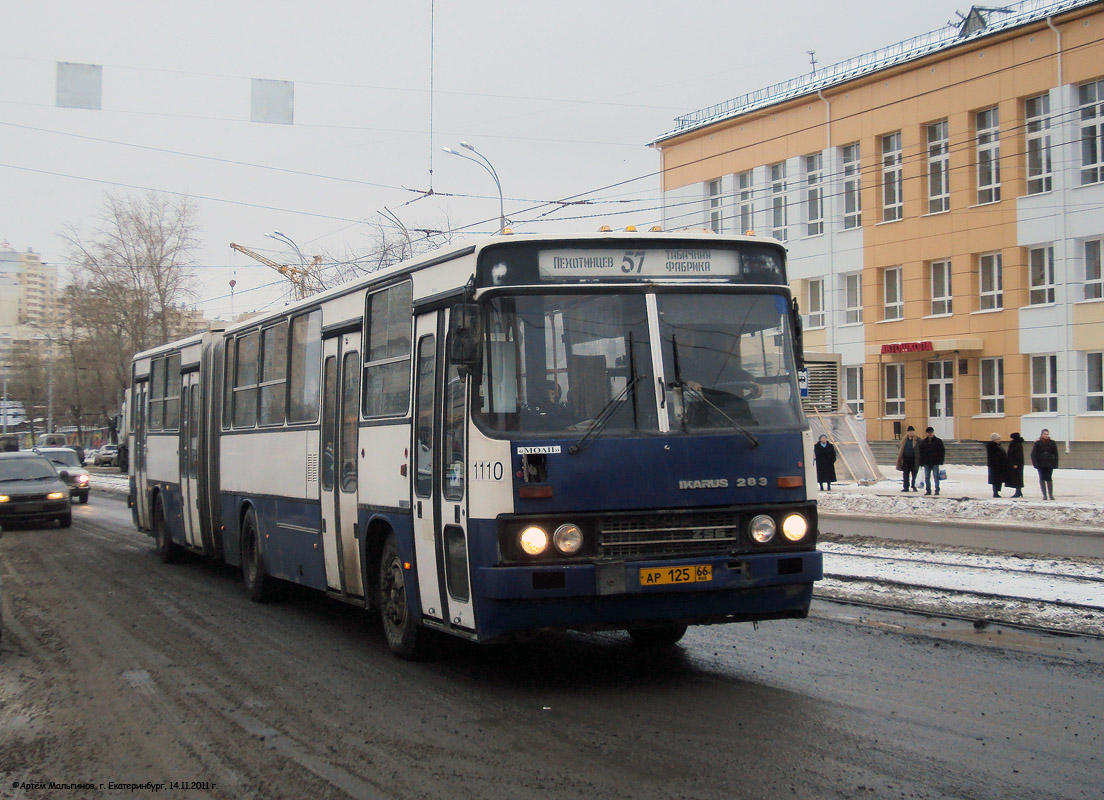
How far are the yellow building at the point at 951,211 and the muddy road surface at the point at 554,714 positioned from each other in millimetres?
32359

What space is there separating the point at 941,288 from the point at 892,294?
8.06 feet

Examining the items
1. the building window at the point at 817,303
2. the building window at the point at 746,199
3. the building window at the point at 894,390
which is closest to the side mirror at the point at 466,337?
the building window at the point at 894,390

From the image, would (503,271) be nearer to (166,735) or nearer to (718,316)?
(718,316)

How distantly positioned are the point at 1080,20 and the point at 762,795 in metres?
38.9

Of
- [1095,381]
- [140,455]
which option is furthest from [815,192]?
[140,455]

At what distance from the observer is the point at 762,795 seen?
5.23 metres

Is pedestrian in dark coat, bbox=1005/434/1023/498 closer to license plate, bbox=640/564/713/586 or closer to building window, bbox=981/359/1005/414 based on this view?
building window, bbox=981/359/1005/414

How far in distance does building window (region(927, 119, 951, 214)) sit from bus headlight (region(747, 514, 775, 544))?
38633mm

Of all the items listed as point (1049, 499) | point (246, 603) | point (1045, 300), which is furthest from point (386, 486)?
point (1045, 300)

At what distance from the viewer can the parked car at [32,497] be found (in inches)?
958

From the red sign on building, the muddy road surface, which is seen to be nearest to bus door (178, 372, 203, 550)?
the muddy road surface

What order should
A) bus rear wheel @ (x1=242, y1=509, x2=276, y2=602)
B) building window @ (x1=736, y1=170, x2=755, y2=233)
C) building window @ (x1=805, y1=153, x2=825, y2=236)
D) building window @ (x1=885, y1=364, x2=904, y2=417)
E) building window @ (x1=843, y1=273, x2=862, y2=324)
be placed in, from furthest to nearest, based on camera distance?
building window @ (x1=736, y1=170, x2=755, y2=233) → building window @ (x1=805, y1=153, x2=825, y2=236) → building window @ (x1=843, y1=273, x2=862, y2=324) → building window @ (x1=885, y1=364, x2=904, y2=417) → bus rear wheel @ (x1=242, y1=509, x2=276, y2=602)

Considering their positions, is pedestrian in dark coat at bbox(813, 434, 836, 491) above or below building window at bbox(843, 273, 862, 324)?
below

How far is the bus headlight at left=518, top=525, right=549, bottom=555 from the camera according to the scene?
7.23 metres
